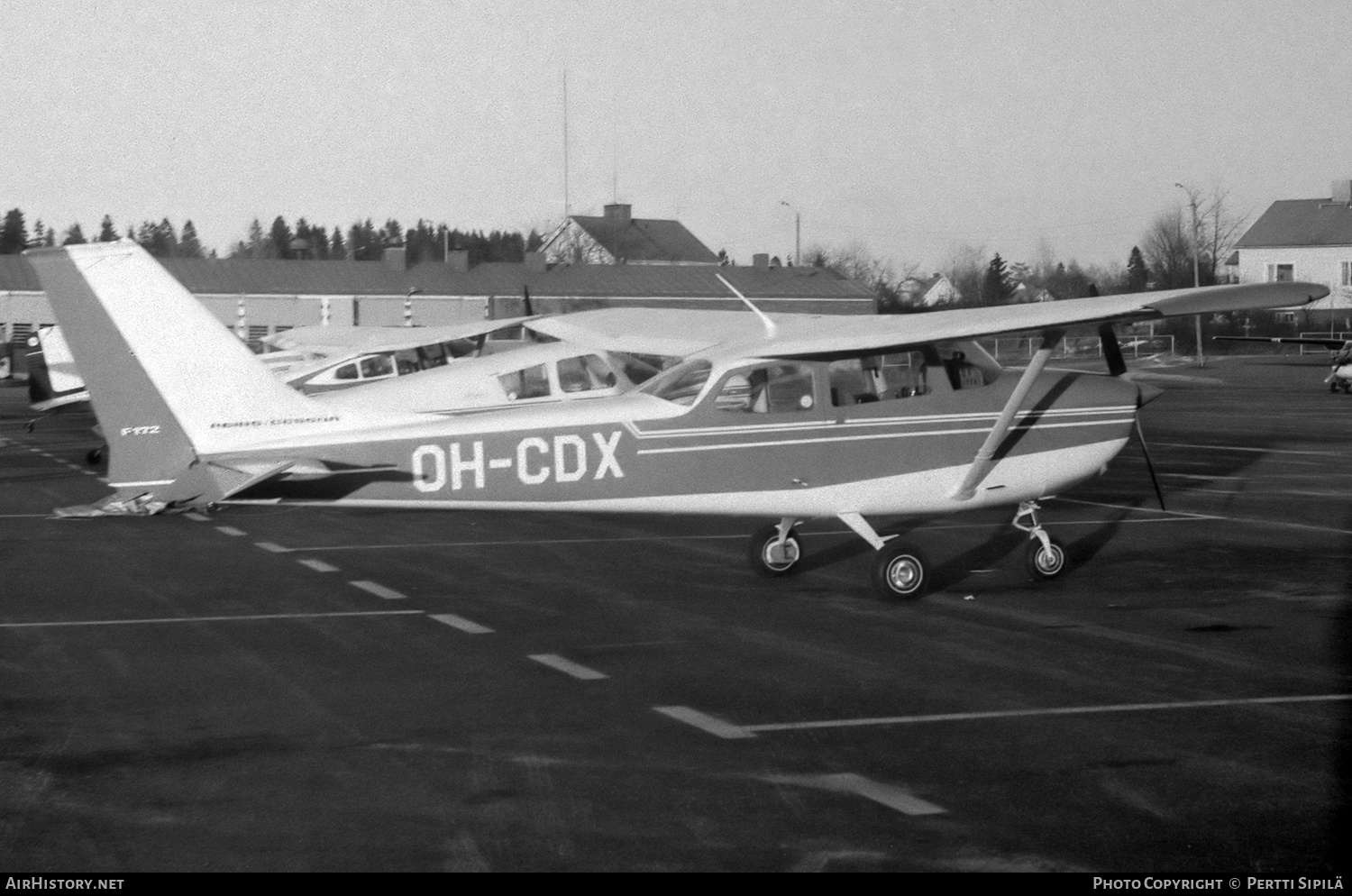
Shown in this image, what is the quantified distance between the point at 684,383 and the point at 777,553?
1.72 m

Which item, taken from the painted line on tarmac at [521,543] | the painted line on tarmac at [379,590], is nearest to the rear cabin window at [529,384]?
the painted line on tarmac at [521,543]

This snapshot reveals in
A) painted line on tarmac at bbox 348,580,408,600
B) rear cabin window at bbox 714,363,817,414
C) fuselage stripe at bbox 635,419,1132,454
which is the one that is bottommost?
painted line on tarmac at bbox 348,580,408,600

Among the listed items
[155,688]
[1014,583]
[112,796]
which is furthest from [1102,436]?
[112,796]

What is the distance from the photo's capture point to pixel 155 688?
856 cm

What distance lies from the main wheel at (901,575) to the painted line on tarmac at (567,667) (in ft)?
9.76

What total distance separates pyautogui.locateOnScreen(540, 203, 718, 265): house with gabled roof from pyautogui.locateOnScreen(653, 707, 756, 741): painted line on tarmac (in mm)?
89833

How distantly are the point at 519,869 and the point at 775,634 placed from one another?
4920mm

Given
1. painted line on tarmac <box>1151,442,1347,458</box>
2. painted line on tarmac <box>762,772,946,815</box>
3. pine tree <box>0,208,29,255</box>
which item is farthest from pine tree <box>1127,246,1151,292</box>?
pine tree <box>0,208,29,255</box>

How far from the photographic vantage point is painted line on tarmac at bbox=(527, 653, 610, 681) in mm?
8852

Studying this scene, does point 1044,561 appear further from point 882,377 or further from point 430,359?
point 430,359

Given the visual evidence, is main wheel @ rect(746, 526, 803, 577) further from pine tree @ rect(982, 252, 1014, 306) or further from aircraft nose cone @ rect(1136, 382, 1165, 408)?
pine tree @ rect(982, 252, 1014, 306)

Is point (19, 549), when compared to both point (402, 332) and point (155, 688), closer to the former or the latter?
point (155, 688)

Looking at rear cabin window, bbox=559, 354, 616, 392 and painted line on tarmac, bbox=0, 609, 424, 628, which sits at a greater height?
rear cabin window, bbox=559, 354, 616, 392

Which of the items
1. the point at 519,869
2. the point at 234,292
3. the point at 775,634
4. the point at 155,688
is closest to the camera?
the point at 519,869
